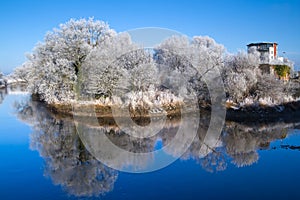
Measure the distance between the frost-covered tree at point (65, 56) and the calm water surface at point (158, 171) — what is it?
7.38m

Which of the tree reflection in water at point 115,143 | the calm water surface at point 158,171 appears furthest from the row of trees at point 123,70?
the calm water surface at point 158,171

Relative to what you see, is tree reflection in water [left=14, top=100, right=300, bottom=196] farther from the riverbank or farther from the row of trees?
the row of trees

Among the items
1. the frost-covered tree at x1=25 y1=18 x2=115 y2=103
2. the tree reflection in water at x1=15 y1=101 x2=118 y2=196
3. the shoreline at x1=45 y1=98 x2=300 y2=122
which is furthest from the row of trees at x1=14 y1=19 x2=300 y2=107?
the tree reflection in water at x1=15 y1=101 x2=118 y2=196

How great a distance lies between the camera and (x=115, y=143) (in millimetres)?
12891

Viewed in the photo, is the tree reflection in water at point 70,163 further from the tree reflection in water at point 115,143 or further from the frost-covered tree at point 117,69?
the frost-covered tree at point 117,69

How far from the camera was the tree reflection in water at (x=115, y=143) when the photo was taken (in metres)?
8.97

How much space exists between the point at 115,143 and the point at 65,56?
1228 centimetres

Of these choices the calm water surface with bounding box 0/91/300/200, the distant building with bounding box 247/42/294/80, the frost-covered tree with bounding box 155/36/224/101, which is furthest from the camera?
the distant building with bounding box 247/42/294/80

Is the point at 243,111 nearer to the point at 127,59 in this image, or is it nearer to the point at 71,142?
the point at 127,59

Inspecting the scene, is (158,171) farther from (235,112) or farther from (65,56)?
(65,56)

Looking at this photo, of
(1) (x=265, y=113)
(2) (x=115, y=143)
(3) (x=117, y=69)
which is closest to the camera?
(2) (x=115, y=143)

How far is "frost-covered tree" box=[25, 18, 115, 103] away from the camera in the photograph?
22.0 meters

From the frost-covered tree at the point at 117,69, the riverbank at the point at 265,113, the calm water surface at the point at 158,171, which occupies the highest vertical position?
the frost-covered tree at the point at 117,69

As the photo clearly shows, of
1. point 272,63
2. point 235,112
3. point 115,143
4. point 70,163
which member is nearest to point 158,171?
point 70,163
